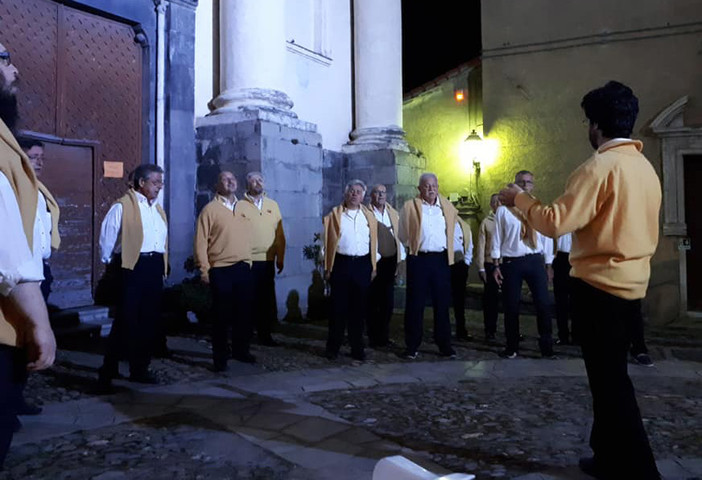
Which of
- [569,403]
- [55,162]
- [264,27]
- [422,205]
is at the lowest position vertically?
[569,403]

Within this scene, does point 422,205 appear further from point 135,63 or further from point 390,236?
point 135,63

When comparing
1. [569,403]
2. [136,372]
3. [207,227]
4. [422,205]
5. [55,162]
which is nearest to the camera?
[569,403]

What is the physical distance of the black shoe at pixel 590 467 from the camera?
307 cm

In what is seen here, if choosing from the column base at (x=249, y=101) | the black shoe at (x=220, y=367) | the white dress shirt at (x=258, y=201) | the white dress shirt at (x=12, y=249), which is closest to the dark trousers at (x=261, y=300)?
the white dress shirt at (x=258, y=201)

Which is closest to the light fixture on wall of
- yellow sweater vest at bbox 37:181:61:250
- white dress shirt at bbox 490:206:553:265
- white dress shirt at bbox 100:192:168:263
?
white dress shirt at bbox 490:206:553:265

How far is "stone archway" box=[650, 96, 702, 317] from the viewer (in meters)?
10.6

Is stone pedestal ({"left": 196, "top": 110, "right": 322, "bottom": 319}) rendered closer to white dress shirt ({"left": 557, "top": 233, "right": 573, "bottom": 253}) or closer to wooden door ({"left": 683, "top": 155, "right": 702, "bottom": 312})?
white dress shirt ({"left": 557, "top": 233, "right": 573, "bottom": 253})

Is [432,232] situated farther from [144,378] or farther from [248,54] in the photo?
[248,54]

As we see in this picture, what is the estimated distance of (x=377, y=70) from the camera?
11.5 m

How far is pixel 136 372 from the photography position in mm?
5188

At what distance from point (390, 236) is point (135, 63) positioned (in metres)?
3.99

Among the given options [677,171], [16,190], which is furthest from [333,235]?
[677,171]

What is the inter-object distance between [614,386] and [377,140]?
28.7ft

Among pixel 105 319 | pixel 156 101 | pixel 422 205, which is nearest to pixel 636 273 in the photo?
pixel 422 205
